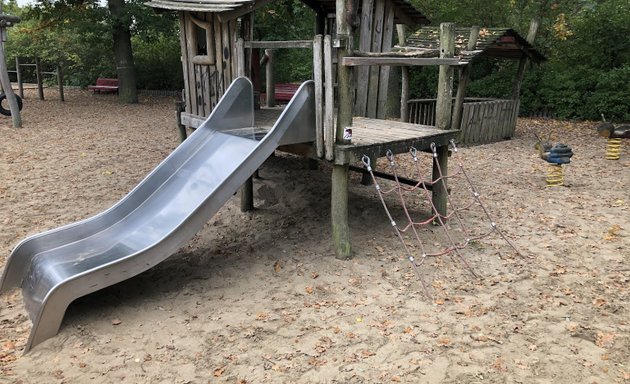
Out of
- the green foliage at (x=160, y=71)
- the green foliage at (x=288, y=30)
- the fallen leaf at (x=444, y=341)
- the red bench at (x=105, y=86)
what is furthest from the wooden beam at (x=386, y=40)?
the red bench at (x=105, y=86)

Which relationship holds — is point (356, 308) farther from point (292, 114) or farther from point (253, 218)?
point (253, 218)

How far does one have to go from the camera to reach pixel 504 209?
6.76 metres

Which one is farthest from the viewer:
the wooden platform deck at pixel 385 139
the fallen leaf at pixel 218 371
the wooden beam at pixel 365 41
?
the wooden beam at pixel 365 41

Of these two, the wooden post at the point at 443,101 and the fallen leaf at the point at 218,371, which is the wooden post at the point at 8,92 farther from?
the fallen leaf at the point at 218,371

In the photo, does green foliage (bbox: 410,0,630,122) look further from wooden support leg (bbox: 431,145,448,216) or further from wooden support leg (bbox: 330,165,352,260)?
wooden support leg (bbox: 330,165,352,260)

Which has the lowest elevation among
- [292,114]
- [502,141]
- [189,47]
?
[502,141]

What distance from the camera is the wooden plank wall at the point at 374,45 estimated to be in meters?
6.81

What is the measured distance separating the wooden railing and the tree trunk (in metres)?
9.01

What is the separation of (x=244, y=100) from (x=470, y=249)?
2898 mm

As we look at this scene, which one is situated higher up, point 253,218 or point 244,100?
A: point 244,100

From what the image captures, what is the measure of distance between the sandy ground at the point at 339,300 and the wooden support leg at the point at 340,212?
0.18 metres

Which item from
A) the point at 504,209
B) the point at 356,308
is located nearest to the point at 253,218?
the point at 356,308

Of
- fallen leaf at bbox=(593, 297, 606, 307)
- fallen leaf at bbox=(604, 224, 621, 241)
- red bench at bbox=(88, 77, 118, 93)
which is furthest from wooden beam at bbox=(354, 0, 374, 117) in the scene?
red bench at bbox=(88, 77, 118, 93)

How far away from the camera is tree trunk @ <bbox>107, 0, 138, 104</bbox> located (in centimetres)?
1515
